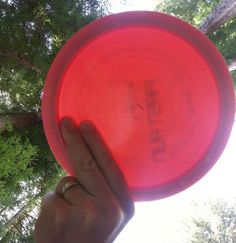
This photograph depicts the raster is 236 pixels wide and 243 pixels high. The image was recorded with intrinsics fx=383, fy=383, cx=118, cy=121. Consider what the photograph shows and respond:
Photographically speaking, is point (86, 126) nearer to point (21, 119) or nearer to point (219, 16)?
point (21, 119)

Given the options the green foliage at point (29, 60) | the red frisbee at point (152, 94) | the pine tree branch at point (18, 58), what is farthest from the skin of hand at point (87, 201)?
the pine tree branch at point (18, 58)

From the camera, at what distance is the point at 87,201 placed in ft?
4.34

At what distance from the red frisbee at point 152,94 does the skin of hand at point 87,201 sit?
344mm

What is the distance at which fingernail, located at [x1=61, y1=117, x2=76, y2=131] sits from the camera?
147 centimetres

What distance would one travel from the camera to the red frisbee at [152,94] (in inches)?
69.6

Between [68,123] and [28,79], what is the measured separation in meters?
4.99

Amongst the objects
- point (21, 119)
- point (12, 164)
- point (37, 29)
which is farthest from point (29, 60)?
point (12, 164)

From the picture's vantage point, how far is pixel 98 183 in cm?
135

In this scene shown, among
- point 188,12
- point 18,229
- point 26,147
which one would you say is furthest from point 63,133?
point 188,12

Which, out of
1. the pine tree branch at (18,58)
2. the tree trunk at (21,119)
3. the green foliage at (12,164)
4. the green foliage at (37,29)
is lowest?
the green foliage at (12,164)

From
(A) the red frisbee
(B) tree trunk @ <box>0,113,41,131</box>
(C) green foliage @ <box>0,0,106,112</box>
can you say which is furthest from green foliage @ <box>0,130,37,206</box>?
(A) the red frisbee

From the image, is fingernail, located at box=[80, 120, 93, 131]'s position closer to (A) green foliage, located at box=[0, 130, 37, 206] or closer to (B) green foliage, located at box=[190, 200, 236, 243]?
(A) green foliage, located at box=[0, 130, 37, 206]

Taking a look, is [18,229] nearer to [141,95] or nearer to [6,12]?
[6,12]

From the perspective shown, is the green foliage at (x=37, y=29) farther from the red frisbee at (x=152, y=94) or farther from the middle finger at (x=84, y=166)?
the middle finger at (x=84, y=166)
